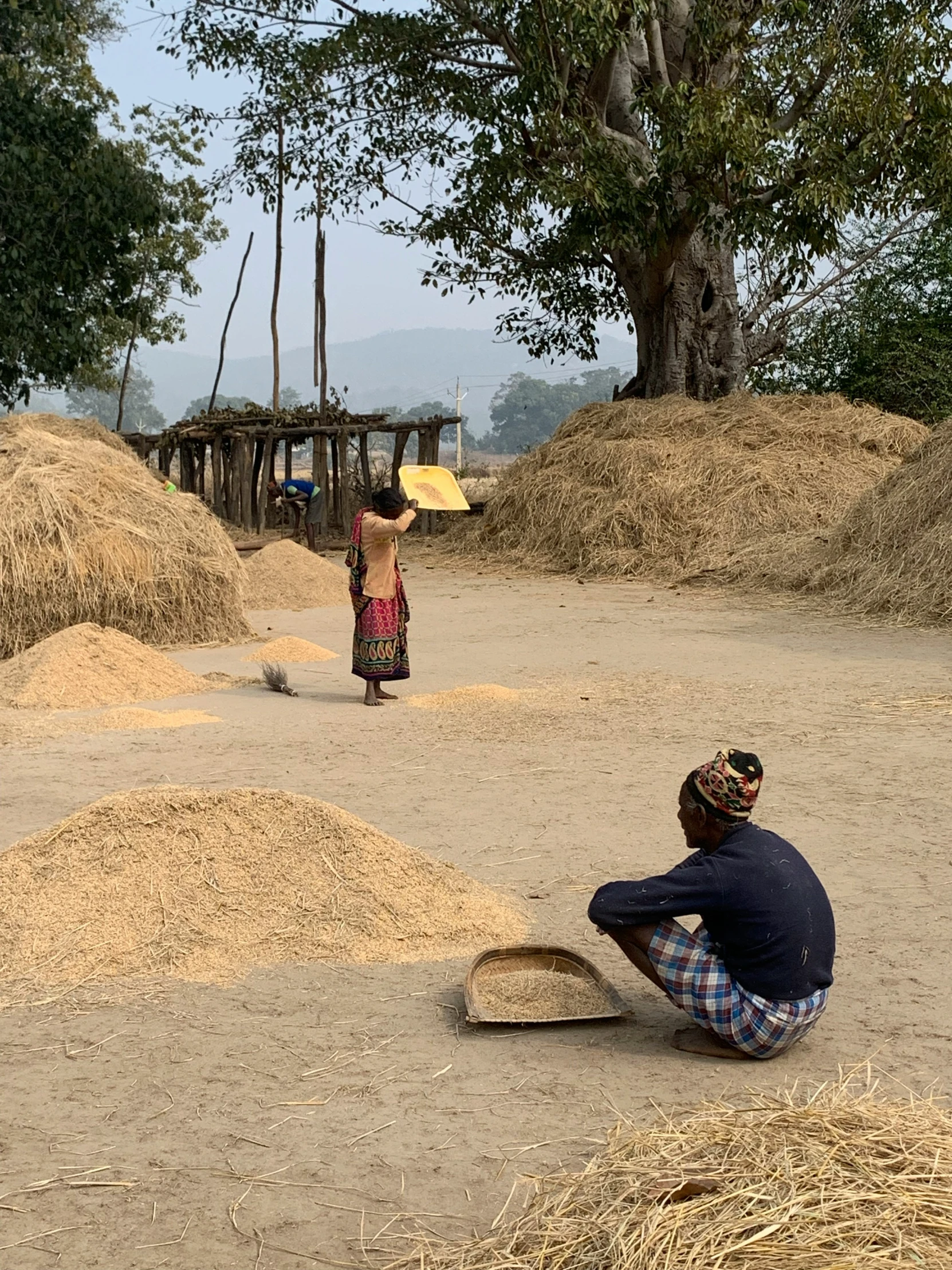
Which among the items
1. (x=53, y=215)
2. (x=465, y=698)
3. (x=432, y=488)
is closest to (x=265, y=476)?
(x=53, y=215)

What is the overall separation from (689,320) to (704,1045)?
15.7 m

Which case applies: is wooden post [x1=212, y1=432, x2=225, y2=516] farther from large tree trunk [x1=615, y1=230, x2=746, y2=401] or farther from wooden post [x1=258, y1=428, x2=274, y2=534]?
large tree trunk [x1=615, y1=230, x2=746, y2=401]

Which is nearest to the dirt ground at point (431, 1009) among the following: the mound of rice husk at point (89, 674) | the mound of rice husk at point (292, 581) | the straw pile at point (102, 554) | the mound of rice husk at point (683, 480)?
the mound of rice husk at point (89, 674)

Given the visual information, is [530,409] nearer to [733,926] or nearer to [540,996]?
[540,996]

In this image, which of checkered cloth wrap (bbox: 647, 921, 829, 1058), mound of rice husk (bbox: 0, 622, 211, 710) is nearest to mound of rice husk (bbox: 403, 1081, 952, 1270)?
checkered cloth wrap (bbox: 647, 921, 829, 1058)

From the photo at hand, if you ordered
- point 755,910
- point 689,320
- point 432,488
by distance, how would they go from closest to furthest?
point 755,910, point 432,488, point 689,320

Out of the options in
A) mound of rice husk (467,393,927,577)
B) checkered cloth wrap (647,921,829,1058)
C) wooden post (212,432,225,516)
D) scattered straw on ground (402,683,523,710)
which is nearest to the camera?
checkered cloth wrap (647,921,829,1058)

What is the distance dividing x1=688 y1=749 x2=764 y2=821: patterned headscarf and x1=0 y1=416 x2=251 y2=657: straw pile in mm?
7131

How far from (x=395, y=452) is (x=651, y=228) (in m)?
5.17

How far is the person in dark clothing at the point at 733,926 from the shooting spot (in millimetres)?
3180

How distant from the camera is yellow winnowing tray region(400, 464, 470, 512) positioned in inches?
319

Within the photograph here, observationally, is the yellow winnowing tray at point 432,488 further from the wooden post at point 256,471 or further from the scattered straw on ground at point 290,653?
the wooden post at point 256,471

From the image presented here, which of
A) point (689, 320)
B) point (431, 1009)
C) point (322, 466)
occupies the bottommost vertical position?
point (431, 1009)

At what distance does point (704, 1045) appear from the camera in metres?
3.29
